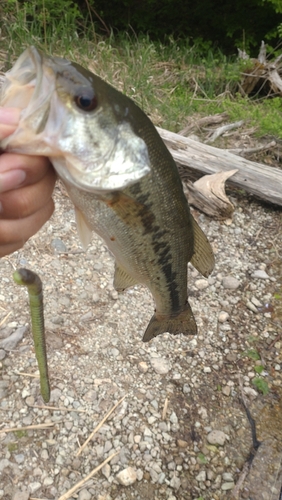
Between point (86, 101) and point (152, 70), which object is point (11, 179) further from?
point (152, 70)

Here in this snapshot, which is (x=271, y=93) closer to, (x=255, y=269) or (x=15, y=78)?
(x=255, y=269)

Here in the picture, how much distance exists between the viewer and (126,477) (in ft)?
7.96

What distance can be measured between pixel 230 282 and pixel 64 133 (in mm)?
2796

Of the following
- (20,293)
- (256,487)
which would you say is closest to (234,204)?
(20,293)

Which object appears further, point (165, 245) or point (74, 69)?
point (165, 245)

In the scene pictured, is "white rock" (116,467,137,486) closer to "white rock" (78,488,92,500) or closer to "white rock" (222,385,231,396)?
"white rock" (78,488,92,500)

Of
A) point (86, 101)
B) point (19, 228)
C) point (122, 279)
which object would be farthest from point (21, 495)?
point (86, 101)

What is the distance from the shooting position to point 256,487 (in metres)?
2.47

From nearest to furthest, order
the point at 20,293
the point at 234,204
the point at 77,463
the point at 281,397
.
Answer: the point at 77,463 < the point at 281,397 < the point at 20,293 < the point at 234,204

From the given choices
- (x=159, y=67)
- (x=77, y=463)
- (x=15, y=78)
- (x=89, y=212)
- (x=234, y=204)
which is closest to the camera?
(x=15, y=78)

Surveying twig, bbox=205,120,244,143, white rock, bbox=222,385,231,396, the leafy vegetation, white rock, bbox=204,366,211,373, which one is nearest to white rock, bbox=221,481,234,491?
white rock, bbox=222,385,231,396

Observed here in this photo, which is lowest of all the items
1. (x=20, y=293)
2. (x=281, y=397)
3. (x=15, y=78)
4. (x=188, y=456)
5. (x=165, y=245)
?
(x=20, y=293)

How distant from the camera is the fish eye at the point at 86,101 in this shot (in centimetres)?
116

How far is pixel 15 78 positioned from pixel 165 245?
28.3 inches
